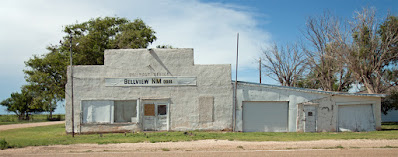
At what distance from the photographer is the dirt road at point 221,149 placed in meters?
10.8

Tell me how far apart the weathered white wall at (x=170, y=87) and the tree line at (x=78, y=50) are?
720 cm

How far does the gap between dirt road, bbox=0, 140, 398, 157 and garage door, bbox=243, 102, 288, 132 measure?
16.2 ft

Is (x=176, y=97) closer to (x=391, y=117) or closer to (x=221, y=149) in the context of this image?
(x=221, y=149)

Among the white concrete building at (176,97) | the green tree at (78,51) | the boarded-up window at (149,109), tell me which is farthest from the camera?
the green tree at (78,51)

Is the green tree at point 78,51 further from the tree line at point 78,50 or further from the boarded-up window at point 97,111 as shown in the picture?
the boarded-up window at point 97,111

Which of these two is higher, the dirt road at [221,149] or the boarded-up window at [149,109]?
the boarded-up window at [149,109]

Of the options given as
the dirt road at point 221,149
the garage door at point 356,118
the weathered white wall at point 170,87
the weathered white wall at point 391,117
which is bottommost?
the weathered white wall at point 391,117

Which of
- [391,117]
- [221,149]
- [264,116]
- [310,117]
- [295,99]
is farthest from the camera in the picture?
[391,117]

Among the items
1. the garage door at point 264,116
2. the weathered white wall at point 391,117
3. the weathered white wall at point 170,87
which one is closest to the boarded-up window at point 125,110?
the weathered white wall at point 170,87

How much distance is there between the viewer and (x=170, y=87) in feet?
60.8

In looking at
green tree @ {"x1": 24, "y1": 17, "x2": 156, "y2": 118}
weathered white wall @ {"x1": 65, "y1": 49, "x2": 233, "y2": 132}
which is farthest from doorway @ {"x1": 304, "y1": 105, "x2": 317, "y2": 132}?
green tree @ {"x1": 24, "y1": 17, "x2": 156, "y2": 118}

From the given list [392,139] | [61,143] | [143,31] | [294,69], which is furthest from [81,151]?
[294,69]

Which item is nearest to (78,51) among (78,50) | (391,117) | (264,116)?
(78,50)

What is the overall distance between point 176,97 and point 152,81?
4.99 ft
